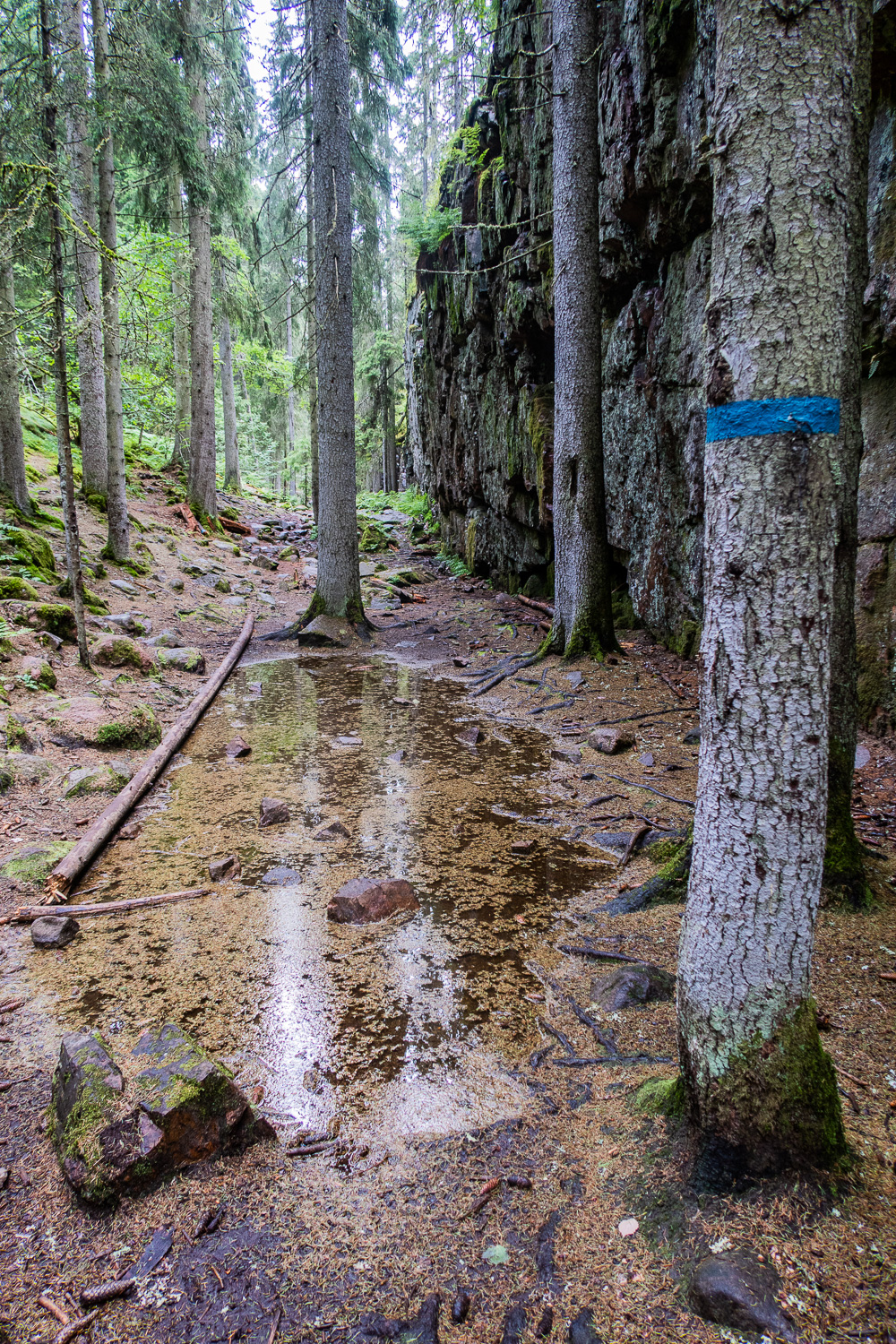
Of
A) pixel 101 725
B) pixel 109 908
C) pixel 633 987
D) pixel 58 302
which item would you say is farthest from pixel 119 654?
pixel 633 987

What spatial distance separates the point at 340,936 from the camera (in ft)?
11.1

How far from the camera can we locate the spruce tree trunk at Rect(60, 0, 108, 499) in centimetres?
801

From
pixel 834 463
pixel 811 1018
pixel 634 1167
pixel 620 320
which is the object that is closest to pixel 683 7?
pixel 620 320

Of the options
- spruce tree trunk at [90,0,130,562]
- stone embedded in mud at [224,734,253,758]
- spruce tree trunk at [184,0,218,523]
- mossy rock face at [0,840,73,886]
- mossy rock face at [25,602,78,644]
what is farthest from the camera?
spruce tree trunk at [184,0,218,523]

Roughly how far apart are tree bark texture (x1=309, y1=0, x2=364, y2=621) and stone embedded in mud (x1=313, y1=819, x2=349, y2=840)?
22.4ft

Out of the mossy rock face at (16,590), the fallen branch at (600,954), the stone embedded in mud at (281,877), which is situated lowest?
→ the fallen branch at (600,954)

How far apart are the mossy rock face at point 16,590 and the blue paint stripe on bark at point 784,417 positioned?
8.13m

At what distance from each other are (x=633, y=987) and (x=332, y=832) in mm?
2311

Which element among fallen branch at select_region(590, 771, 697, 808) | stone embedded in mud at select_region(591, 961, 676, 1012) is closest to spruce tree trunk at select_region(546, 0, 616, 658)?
fallen branch at select_region(590, 771, 697, 808)

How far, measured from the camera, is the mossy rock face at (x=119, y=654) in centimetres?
763

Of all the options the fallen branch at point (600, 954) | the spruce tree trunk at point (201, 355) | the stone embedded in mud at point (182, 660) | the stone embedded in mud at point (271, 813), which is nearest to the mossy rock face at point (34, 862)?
the stone embedded in mud at point (271, 813)

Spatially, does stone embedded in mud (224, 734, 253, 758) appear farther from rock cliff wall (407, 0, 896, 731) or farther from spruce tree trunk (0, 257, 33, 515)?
spruce tree trunk (0, 257, 33, 515)

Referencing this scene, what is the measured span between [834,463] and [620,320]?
8069 millimetres

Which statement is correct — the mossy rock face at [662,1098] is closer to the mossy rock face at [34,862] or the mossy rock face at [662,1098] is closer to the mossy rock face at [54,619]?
the mossy rock face at [34,862]
